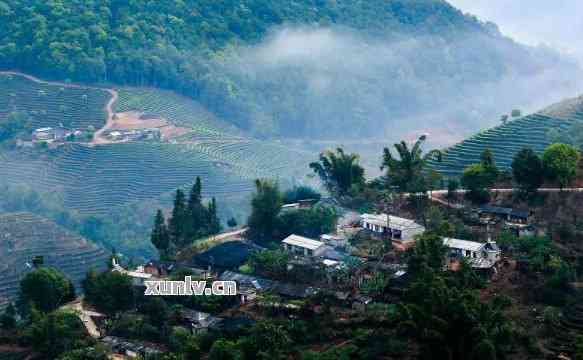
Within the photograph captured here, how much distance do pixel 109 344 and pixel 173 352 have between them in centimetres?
259

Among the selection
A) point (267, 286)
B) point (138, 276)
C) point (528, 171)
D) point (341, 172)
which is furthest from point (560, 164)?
point (138, 276)

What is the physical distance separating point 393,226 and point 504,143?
17837mm

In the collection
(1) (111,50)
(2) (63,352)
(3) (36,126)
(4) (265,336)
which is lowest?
(2) (63,352)

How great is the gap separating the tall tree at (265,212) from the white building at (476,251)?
843 centimetres

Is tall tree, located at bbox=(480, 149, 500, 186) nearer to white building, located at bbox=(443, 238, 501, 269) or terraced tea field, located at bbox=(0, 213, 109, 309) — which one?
white building, located at bbox=(443, 238, 501, 269)

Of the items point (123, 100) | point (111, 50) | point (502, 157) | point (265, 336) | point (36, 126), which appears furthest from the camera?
point (111, 50)

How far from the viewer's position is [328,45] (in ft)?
347

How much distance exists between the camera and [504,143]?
173ft

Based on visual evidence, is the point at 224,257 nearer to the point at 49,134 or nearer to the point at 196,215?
the point at 196,215

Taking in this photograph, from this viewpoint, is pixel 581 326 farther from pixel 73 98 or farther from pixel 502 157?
pixel 73 98

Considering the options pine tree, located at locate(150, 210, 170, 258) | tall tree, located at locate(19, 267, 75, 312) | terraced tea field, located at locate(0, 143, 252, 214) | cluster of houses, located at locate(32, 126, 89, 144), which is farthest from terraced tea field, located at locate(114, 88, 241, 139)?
tall tree, located at locate(19, 267, 75, 312)

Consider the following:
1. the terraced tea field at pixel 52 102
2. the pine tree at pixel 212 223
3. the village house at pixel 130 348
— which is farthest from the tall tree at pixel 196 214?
the terraced tea field at pixel 52 102

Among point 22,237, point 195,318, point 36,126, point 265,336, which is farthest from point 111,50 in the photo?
point 265,336

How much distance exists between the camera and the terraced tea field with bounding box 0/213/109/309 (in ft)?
162
